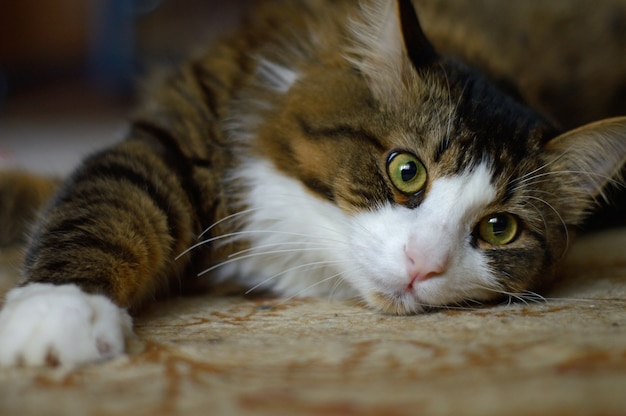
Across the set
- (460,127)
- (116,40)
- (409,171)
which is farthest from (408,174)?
(116,40)

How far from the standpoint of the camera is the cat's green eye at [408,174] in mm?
1212

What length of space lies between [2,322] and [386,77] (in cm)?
87

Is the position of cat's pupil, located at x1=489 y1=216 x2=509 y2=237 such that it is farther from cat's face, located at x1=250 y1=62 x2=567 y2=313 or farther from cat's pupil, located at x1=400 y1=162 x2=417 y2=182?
cat's pupil, located at x1=400 y1=162 x2=417 y2=182

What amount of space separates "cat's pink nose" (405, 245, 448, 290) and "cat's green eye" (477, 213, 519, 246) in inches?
6.0

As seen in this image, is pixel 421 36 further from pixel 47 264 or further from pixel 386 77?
pixel 47 264

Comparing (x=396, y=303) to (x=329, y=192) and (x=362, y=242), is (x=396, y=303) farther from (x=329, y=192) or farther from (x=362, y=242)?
(x=329, y=192)

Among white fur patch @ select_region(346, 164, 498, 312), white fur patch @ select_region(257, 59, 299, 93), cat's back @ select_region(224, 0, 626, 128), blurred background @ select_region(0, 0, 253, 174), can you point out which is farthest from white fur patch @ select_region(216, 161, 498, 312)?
blurred background @ select_region(0, 0, 253, 174)

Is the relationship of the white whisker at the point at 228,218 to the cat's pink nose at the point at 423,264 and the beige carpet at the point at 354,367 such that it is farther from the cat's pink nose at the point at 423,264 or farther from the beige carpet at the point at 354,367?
the cat's pink nose at the point at 423,264

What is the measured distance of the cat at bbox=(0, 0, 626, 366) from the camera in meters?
1.15

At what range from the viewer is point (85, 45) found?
6000mm

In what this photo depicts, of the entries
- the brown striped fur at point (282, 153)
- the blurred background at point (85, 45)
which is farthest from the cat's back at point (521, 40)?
the blurred background at point (85, 45)

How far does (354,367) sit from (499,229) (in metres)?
0.53

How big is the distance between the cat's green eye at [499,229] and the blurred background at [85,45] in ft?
12.6

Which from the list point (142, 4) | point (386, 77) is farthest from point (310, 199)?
point (142, 4)
